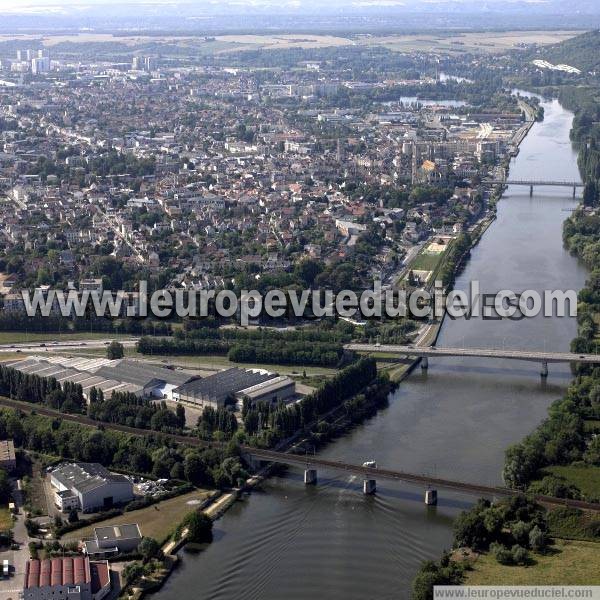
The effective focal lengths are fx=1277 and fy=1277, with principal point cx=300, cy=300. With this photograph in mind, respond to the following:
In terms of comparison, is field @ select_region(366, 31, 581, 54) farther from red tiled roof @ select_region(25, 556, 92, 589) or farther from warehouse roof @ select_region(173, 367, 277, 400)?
red tiled roof @ select_region(25, 556, 92, 589)

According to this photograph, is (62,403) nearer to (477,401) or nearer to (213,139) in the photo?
(477,401)

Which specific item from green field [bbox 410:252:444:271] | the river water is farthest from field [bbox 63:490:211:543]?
green field [bbox 410:252:444:271]

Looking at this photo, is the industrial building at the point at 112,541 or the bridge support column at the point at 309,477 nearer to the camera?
the industrial building at the point at 112,541

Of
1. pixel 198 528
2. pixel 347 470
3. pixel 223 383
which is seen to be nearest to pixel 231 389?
pixel 223 383

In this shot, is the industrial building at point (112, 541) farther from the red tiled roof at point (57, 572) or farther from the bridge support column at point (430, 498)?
the bridge support column at point (430, 498)

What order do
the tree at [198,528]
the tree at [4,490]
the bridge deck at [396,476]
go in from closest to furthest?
the tree at [198,528] < the bridge deck at [396,476] < the tree at [4,490]

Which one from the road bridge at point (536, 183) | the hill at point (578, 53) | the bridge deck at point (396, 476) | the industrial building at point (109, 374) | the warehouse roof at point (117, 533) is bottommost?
the warehouse roof at point (117, 533)

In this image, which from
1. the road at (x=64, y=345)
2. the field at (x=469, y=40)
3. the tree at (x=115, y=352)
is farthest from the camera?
the field at (x=469, y=40)

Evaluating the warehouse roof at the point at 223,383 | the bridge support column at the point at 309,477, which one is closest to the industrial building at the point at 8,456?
the warehouse roof at the point at 223,383

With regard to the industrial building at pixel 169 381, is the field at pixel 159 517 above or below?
below
